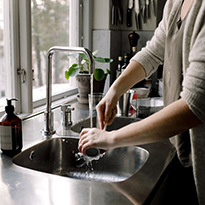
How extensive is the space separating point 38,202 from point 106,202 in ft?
0.57

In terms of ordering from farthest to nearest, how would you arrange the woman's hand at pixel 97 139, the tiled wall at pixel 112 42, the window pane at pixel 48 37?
1. the tiled wall at pixel 112 42
2. the window pane at pixel 48 37
3. the woman's hand at pixel 97 139

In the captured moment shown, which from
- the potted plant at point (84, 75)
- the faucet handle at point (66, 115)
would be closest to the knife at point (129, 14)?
the potted plant at point (84, 75)

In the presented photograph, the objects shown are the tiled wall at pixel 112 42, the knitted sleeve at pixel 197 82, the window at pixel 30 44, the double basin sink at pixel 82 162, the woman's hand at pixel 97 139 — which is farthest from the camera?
the tiled wall at pixel 112 42

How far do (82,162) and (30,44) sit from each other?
0.70m

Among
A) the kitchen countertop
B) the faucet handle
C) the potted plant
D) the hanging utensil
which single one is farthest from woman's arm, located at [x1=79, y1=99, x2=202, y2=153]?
the hanging utensil

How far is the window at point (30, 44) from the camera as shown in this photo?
5.50ft

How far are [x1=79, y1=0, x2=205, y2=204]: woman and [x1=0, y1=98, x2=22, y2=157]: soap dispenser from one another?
26 cm

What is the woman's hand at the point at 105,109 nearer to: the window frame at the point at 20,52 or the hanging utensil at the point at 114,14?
the window frame at the point at 20,52

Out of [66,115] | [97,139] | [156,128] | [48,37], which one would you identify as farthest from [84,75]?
[156,128]

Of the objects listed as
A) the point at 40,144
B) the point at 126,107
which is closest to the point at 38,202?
the point at 40,144

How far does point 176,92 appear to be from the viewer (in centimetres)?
114

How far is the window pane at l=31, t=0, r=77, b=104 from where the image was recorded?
194 centimetres

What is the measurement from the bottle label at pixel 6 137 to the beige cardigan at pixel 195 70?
563 millimetres

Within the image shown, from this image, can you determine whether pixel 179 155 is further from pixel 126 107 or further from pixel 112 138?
pixel 126 107
